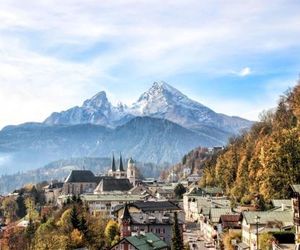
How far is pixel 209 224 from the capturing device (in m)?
103

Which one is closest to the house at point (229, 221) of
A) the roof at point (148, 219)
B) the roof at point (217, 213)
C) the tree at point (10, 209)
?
the roof at point (217, 213)

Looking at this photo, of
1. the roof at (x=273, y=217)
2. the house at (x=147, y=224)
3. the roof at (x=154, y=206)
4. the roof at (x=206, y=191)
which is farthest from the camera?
the roof at (x=206, y=191)

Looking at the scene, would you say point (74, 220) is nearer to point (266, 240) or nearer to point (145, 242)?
point (145, 242)

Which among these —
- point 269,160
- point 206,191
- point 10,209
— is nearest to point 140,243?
point 269,160

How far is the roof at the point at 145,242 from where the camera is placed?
8073 cm

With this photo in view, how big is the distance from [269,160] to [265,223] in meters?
21.2

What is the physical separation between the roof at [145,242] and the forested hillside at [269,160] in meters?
17.8

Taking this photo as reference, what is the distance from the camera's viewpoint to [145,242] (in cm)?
8331

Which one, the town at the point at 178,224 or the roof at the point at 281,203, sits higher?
the roof at the point at 281,203

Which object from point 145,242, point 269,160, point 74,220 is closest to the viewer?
point 145,242

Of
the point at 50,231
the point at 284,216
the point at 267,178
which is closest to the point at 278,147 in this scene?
the point at 267,178

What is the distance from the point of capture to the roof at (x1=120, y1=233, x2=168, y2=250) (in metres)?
80.7

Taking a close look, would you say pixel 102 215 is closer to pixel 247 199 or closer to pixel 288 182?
pixel 247 199

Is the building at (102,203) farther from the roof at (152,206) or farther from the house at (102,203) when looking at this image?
the roof at (152,206)
